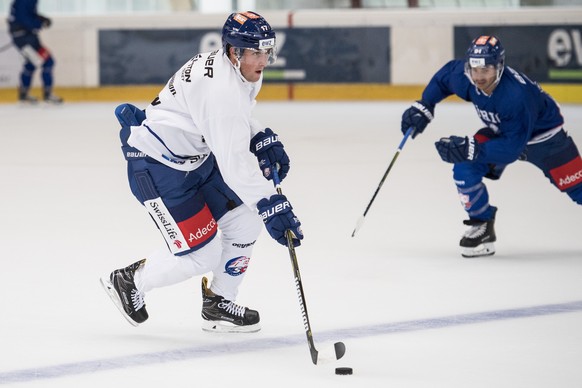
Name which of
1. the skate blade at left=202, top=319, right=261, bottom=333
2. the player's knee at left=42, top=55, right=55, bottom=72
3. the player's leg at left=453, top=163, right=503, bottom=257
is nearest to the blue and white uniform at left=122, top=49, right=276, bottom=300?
the skate blade at left=202, top=319, right=261, bottom=333

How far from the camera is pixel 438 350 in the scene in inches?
151

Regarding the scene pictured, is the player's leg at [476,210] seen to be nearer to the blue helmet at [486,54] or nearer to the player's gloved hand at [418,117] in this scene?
the player's gloved hand at [418,117]

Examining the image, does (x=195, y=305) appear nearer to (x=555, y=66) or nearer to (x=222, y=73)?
(x=222, y=73)

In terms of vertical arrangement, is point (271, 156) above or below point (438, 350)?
above

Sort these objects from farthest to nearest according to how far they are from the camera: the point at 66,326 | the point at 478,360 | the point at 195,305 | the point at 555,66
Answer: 1. the point at 555,66
2. the point at 195,305
3. the point at 66,326
4. the point at 478,360

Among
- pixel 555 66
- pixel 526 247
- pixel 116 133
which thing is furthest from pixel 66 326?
pixel 555 66

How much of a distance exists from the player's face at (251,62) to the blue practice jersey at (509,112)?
6.19 ft

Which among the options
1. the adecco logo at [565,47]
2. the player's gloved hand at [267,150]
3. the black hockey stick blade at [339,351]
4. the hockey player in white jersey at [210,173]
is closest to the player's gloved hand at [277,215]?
the hockey player in white jersey at [210,173]

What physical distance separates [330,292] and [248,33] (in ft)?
4.43

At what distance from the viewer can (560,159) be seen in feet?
18.8

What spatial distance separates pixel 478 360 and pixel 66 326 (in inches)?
58.5

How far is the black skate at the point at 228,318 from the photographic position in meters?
4.16

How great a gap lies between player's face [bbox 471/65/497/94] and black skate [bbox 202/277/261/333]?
1.79 meters

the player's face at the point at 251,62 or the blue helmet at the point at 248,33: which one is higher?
the blue helmet at the point at 248,33
